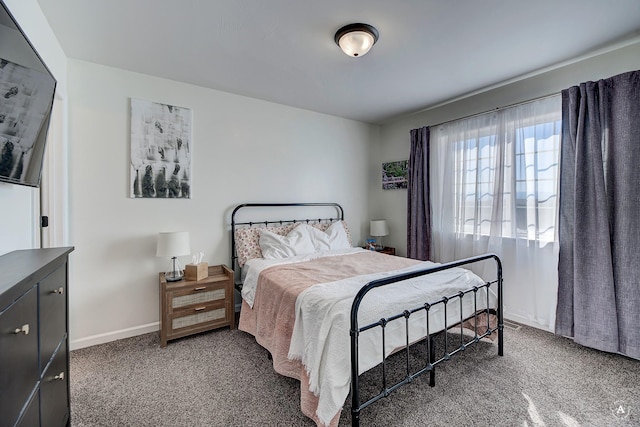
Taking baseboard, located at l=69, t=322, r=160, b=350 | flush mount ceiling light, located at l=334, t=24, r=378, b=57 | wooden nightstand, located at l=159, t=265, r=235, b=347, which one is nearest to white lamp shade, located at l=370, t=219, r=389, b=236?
wooden nightstand, located at l=159, t=265, r=235, b=347

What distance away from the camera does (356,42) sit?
211 centimetres

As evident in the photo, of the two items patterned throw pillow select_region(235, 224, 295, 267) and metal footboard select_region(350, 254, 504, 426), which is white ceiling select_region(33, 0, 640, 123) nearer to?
patterned throw pillow select_region(235, 224, 295, 267)

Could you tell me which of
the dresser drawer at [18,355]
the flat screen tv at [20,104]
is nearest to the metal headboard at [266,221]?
the flat screen tv at [20,104]

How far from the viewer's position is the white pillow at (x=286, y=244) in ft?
10.3

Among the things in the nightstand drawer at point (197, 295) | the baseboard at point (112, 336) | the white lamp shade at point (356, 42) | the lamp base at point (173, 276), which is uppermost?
the white lamp shade at point (356, 42)

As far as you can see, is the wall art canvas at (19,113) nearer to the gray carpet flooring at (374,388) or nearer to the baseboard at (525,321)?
the gray carpet flooring at (374,388)

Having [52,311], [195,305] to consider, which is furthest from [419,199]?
[52,311]

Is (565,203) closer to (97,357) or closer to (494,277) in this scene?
(494,277)

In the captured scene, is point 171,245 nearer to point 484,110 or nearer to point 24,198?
point 24,198

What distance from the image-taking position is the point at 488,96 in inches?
128

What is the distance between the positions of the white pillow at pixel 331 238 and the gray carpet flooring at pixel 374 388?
139cm

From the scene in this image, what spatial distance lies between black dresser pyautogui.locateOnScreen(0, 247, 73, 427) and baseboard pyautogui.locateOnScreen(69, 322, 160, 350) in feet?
4.72

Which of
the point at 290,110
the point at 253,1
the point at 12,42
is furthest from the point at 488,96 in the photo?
the point at 12,42

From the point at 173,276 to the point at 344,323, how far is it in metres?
1.99
